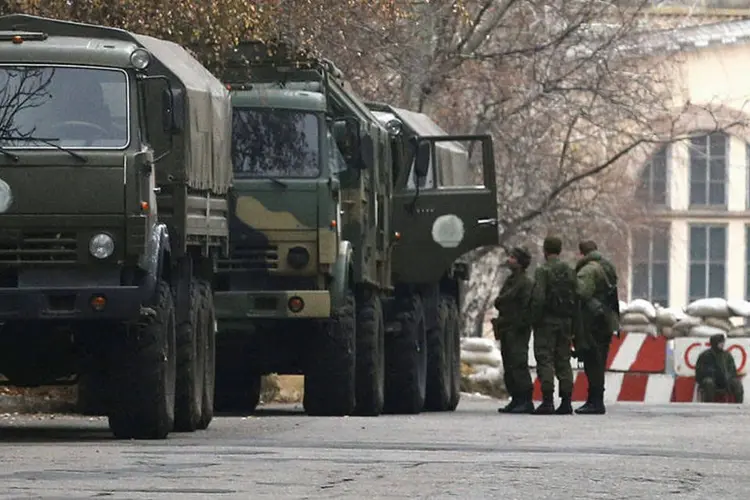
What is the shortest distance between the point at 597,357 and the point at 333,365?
380 cm

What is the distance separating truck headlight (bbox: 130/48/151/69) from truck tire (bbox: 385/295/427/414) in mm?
9178

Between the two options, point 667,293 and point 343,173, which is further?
point 667,293

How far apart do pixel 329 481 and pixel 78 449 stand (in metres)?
3.22

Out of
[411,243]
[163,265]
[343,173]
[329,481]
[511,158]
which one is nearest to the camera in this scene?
[329,481]

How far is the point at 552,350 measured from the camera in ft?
82.3

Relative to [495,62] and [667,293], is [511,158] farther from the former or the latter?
[667,293]

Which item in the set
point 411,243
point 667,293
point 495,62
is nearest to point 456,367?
point 411,243

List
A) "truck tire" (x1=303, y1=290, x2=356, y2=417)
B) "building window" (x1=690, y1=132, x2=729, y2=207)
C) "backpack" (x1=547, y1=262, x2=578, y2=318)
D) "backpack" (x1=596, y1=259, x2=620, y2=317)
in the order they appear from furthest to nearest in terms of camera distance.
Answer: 1. "building window" (x1=690, y1=132, x2=729, y2=207)
2. "backpack" (x1=596, y1=259, x2=620, y2=317)
3. "backpack" (x1=547, y1=262, x2=578, y2=318)
4. "truck tire" (x1=303, y1=290, x2=356, y2=417)

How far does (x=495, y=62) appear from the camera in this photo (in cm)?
3884

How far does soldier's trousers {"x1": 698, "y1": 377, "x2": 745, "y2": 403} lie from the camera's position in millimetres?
37759

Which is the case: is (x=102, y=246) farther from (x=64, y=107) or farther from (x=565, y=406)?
(x=565, y=406)

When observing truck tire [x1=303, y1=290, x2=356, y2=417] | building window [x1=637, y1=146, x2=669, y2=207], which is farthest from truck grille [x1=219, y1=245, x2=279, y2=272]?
building window [x1=637, y1=146, x2=669, y2=207]

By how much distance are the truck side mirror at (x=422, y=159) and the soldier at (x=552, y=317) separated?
1.74 meters

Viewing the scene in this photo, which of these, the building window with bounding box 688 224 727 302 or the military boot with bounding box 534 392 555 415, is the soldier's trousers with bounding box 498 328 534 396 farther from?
the building window with bounding box 688 224 727 302
